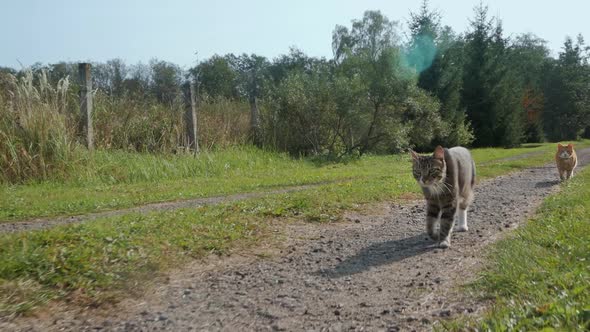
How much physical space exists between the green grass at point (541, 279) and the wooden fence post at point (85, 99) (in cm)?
1064

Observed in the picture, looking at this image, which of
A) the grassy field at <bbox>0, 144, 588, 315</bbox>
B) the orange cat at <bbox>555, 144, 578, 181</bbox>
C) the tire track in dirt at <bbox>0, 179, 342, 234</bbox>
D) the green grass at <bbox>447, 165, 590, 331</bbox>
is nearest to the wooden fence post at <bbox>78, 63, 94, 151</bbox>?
the grassy field at <bbox>0, 144, 588, 315</bbox>

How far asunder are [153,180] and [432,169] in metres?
7.99

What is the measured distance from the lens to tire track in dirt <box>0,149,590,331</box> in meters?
3.35

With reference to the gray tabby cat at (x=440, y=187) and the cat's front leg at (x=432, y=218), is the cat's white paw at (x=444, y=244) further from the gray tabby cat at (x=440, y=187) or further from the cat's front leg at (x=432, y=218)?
the cat's front leg at (x=432, y=218)

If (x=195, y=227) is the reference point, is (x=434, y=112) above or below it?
above

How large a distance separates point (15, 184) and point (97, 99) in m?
4.68

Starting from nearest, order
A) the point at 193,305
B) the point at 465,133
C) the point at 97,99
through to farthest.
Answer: the point at 193,305 → the point at 97,99 → the point at 465,133

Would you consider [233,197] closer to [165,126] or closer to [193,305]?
[193,305]

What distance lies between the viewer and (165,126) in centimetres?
1472

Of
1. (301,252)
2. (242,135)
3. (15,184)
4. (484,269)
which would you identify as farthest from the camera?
(242,135)

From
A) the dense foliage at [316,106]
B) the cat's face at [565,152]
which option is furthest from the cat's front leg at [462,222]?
the dense foliage at [316,106]

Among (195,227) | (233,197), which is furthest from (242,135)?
(195,227)

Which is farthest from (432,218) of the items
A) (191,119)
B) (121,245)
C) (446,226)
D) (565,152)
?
(191,119)

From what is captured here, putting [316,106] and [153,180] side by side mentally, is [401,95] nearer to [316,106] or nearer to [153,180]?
[316,106]
